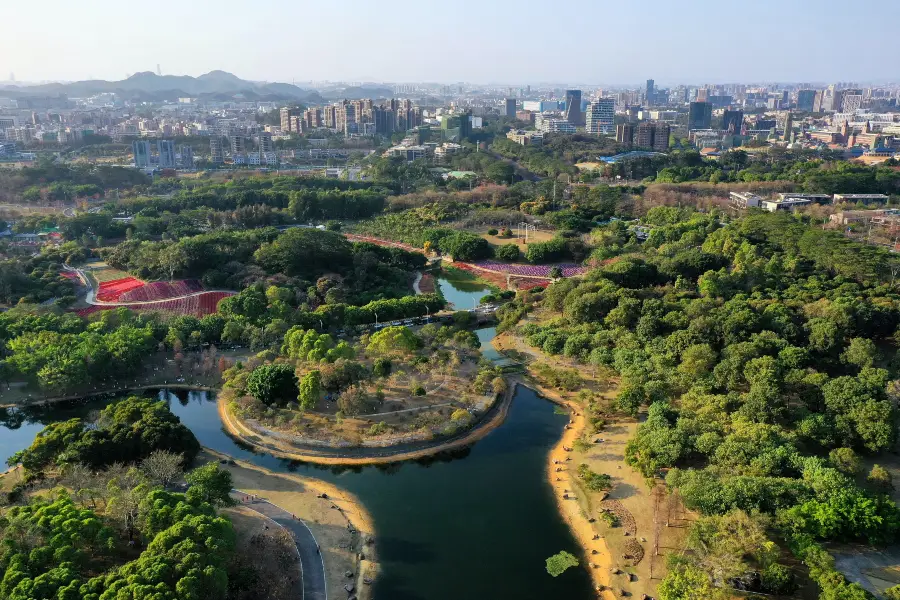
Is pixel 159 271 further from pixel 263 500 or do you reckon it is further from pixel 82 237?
pixel 263 500

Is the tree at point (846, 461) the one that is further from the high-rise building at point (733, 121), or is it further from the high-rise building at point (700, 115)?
the high-rise building at point (700, 115)

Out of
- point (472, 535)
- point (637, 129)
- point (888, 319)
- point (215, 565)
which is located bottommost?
point (472, 535)

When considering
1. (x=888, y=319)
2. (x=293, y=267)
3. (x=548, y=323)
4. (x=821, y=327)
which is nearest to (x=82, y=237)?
(x=293, y=267)

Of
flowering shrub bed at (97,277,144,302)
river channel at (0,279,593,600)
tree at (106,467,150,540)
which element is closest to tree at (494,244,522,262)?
river channel at (0,279,593,600)

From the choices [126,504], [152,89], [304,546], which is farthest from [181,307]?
[152,89]

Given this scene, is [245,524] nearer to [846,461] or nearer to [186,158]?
[846,461]

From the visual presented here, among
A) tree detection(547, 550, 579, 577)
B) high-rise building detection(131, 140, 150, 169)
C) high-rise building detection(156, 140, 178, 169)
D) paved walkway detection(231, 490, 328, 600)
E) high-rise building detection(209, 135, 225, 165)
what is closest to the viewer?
paved walkway detection(231, 490, 328, 600)

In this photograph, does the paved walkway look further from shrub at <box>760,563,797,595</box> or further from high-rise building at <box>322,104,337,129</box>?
high-rise building at <box>322,104,337,129</box>
